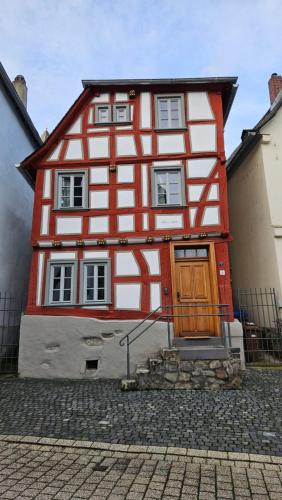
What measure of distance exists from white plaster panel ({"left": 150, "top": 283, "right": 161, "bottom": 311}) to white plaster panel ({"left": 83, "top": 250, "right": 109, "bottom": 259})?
156 cm

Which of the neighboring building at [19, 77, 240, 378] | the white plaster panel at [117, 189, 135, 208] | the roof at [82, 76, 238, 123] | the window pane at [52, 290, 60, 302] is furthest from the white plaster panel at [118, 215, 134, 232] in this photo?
the roof at [82, 76, 238, 123]

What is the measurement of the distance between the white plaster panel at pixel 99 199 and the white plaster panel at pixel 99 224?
377mm

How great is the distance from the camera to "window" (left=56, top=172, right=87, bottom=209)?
420 inches

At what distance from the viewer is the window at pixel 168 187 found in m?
10.5

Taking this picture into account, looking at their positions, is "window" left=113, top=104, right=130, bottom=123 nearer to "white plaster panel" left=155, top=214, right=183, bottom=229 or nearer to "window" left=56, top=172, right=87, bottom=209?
"window" left=56, top=172, right=87, bottom=209

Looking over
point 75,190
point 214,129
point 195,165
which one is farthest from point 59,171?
point 214,129

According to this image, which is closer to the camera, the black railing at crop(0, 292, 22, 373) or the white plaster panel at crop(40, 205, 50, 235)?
the black railing at crop(0, 292, 22, 373)

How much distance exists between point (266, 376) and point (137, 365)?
122 inches

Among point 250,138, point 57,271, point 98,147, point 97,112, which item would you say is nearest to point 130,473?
point 57,271

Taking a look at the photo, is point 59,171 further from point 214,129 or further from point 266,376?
point 266,376

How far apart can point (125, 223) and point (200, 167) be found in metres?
2.76

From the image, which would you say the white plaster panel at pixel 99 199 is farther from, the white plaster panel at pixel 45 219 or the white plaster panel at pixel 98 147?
the white plaster panel at pixel 45 219

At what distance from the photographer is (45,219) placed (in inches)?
417

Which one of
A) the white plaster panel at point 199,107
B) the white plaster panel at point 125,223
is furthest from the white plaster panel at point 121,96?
the white plaster panel at point 125,223
